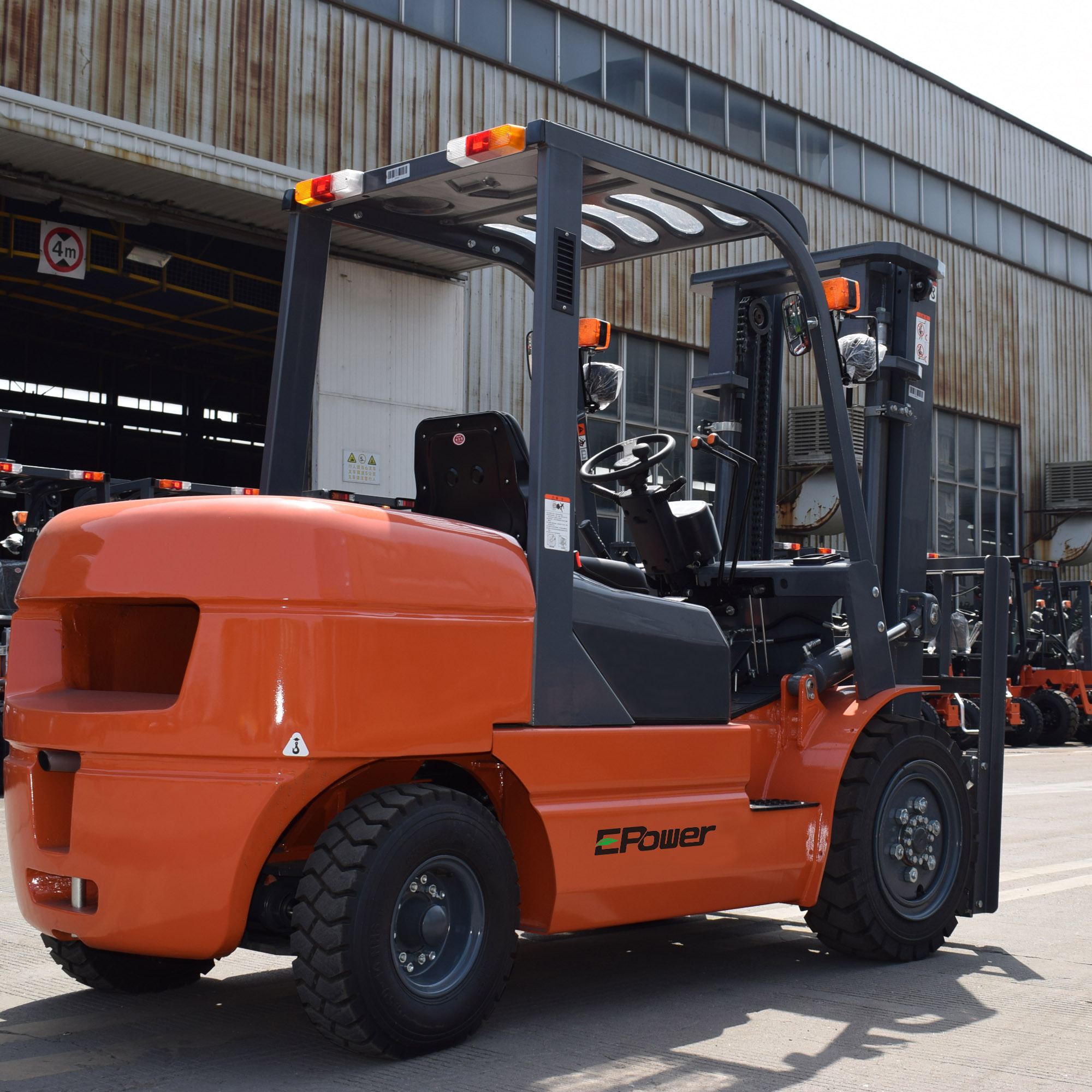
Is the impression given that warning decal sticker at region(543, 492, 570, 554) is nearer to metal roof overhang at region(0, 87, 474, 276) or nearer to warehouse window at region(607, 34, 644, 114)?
metal roof overhang at region(0, 87, 474, 276)

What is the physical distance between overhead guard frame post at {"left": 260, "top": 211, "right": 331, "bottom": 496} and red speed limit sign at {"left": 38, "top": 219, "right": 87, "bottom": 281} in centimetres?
1418

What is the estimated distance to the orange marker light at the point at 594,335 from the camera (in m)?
5.05

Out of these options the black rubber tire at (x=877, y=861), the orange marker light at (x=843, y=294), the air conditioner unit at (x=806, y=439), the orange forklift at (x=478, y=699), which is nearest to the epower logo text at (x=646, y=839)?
the orange forklift at (x=478, y=699)

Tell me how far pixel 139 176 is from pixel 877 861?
12.7 metres

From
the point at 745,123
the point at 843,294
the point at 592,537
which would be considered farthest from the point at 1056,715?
the point at 592,537

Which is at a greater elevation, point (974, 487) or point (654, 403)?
point (654, 403)

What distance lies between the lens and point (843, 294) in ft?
19.9

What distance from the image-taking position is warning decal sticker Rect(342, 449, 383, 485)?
58.0ft

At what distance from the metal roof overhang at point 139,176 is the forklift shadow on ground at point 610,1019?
9.45 meters

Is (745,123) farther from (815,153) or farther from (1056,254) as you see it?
(1056,254)

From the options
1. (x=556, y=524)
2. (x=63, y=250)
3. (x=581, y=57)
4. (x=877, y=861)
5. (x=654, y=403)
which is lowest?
(x=877, y=861)

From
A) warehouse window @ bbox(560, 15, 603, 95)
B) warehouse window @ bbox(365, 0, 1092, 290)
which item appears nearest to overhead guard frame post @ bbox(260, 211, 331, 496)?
warehouse window @ bbox(365, 0, 1092, 290)

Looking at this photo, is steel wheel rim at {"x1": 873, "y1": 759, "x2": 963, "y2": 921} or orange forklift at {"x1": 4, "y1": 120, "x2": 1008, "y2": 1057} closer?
orange forklift at {"x1": 4, "y1": 120, "x2": 1008, "y2": 1057}

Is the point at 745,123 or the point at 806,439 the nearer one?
the point at 806,439
